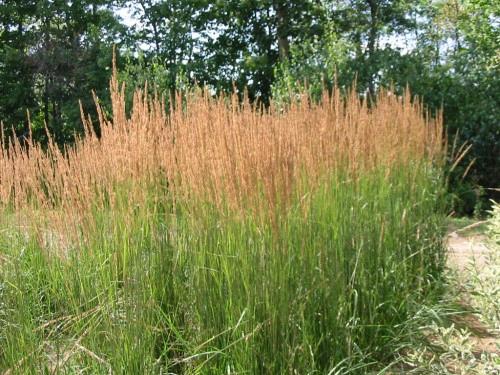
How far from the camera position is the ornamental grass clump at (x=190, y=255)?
2.07m

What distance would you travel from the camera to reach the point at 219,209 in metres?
2.21

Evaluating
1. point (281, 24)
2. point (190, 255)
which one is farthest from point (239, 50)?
point (190, 255)

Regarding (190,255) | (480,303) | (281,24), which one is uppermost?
(281,24)

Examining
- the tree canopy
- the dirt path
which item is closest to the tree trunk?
the tree canopy

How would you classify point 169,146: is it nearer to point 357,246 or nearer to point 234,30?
point 357,246

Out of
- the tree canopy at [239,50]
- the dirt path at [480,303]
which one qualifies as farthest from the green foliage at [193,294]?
the tree canopy at [239,50]

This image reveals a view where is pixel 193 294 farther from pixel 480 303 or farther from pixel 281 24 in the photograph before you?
pixel 281 24

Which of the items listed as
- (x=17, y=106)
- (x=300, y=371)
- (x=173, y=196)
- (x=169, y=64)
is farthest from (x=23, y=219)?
(x=169, y=64)

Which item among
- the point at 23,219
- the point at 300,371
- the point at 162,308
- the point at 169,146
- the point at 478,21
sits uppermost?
the point at 478,21

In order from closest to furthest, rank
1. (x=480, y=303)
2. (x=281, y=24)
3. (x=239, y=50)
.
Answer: (x=480, y=303), (x=281, y=24), (x=239, y=50)

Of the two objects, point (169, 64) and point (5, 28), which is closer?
point (5, 28)

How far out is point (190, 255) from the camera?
227cm

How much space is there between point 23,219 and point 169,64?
1635 cm

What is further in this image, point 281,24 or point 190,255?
point 281,24
